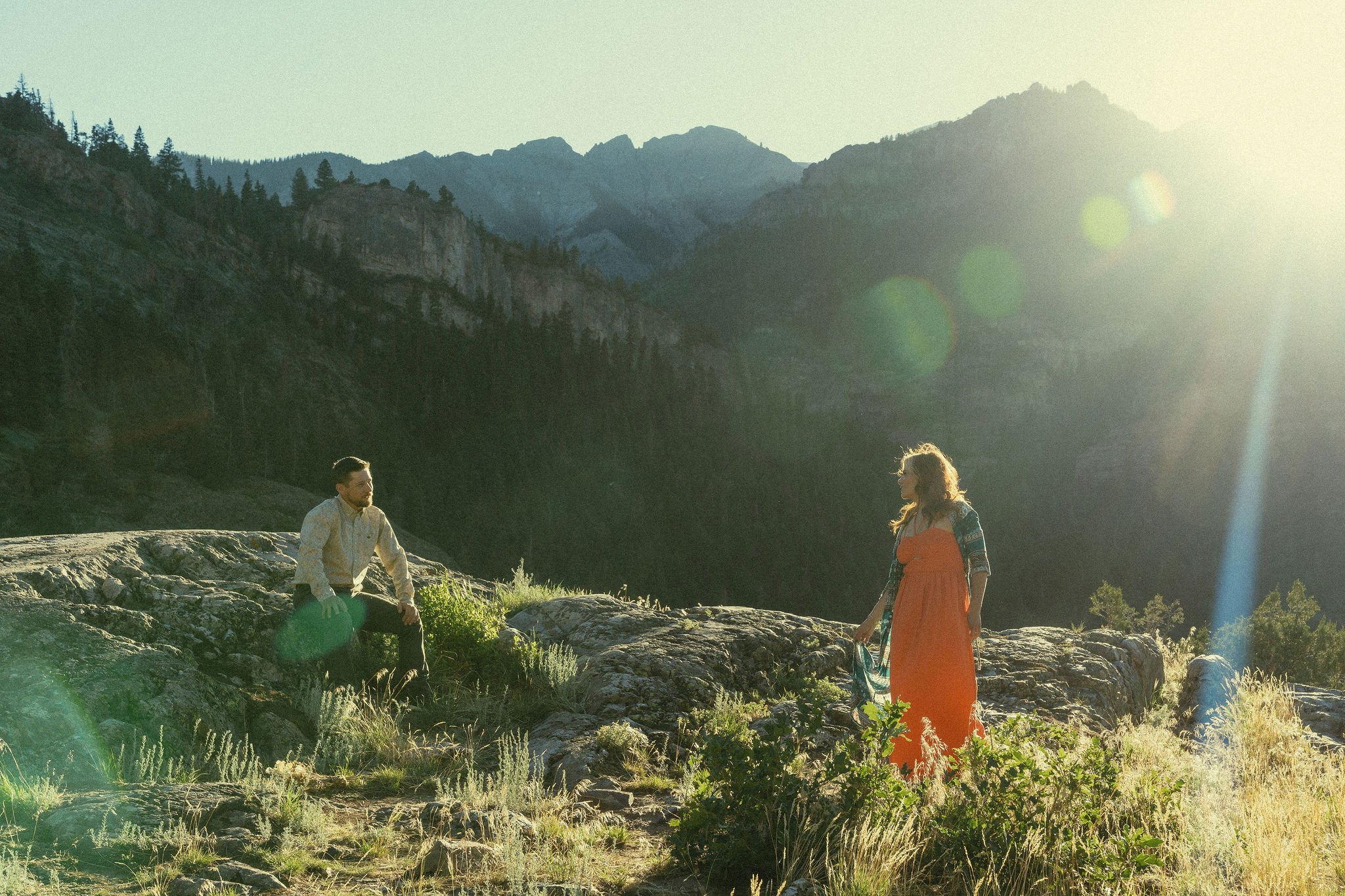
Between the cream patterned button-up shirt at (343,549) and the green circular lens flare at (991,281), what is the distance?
149722 mm

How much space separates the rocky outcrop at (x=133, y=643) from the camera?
4.19 meters

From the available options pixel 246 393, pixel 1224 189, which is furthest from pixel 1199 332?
pixel 246 393

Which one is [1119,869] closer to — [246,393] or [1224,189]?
[246,393]

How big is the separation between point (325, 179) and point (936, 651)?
8813cm

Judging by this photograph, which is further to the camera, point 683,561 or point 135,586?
point 683,561

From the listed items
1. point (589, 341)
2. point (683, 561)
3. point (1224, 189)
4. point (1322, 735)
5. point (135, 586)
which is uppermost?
point (1224, 189)

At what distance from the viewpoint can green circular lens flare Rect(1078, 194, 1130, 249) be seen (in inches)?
5891

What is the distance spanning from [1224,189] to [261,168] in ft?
635

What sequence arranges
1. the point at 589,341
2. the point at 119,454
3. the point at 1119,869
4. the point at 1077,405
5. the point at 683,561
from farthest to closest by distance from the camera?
the point at 1077,405 → the point at 589,341 → the point at 683,561 → the point at 119,454 → the point at 1119,869

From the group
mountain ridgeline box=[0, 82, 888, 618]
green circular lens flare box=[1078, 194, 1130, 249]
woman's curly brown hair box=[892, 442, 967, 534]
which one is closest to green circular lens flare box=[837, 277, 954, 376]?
green circular lens flare box=[1078, 194, 1130, 249]

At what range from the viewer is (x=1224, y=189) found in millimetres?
154375

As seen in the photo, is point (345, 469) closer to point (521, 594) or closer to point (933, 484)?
point (521, 594)

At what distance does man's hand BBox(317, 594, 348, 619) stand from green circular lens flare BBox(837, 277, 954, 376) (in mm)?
136567

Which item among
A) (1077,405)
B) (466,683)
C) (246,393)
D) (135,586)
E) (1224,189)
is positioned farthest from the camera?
(1224,189)
